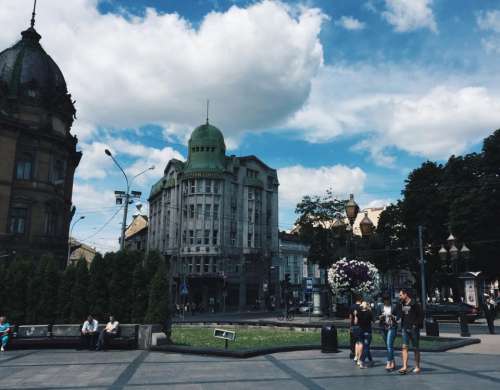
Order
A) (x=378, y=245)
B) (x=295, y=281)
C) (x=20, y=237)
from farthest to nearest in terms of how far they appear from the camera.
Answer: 1. (x=295, y=281)
2. (x=378, y=245)
3. (x=20, y=237)

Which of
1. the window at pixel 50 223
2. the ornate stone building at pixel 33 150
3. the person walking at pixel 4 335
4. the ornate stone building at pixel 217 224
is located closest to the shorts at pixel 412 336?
the person walking at pixel 4 335

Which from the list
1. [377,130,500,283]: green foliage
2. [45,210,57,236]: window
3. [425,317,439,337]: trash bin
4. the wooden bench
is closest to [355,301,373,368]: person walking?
[425,317,439,337]: trash bin

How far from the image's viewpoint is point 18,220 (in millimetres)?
39812

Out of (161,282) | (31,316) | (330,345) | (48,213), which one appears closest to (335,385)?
(330,345)

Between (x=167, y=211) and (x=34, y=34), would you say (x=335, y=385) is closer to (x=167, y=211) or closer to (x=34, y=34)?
(x=34, y=34)

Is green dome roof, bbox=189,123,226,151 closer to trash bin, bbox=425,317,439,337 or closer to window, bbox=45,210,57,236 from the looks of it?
window, bbox=45,210,57,236

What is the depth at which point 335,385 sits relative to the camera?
912cm

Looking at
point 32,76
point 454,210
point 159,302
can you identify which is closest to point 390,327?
point 159,302

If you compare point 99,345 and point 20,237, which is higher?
point 20,237

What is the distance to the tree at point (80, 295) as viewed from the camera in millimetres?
18562

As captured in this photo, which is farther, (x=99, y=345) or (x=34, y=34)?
(x=34, y=34)

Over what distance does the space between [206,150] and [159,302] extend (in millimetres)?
53035

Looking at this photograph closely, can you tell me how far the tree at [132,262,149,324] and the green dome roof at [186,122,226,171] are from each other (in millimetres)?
48412

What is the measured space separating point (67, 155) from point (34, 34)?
13.1m
